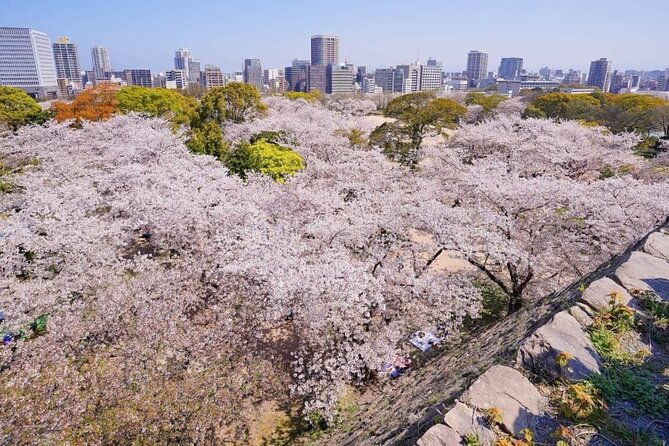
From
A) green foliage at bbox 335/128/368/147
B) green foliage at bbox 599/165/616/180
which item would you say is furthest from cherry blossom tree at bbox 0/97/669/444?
green foliage at bbox 599/165/616/180

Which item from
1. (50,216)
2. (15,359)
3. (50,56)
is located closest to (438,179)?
(50,216)

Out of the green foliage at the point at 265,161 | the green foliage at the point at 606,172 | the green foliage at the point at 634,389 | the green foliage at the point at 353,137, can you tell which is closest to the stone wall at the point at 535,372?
the green foliage at the point at 634,389

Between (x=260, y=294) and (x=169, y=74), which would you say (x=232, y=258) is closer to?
(x=260, y=294)

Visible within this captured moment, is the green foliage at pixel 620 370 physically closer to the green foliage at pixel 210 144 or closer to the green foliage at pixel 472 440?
the green foliage at pixel 472 440

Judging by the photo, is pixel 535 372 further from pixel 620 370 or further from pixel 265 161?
pixel 265 161

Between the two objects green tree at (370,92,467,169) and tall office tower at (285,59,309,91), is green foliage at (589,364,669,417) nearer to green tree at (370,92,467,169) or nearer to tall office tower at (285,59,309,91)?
green tree at (370,92,467,169)

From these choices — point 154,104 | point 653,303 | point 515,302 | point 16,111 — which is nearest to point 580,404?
point 653,303
